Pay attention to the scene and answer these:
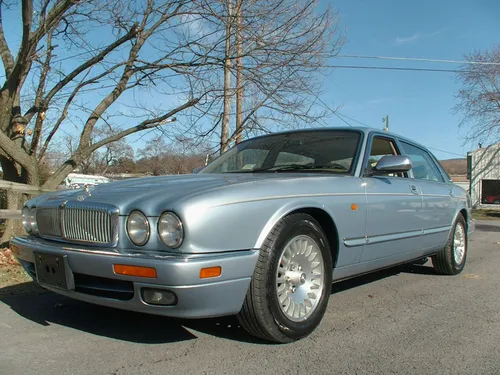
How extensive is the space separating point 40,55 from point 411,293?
259 inches

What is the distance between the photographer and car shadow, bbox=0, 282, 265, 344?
3.28m

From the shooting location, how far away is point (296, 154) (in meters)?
4.41

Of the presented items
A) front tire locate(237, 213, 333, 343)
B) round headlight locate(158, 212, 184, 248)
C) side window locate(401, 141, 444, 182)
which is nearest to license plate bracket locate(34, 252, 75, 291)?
round headlight locate(158, 212, 184, 248)

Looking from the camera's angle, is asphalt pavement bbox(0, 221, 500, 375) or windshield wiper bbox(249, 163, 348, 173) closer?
asphalt pavement bbox(0, 221, 500, 375)

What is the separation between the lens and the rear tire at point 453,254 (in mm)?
5516

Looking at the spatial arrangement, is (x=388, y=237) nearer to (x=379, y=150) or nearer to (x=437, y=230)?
(x=379, y=150)

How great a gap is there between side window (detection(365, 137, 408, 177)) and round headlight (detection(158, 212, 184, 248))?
213cm

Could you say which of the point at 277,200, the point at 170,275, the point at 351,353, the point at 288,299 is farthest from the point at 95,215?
the point at 351,353

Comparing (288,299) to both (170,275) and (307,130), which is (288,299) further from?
(307,130)

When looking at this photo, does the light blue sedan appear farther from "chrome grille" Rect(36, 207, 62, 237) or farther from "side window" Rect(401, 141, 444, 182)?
"side window" Rect(401, 141, 444, 182)

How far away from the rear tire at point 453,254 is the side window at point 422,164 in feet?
2.17

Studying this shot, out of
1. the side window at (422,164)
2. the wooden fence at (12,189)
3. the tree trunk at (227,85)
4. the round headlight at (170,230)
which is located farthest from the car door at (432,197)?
the wooden fence at (12,189)

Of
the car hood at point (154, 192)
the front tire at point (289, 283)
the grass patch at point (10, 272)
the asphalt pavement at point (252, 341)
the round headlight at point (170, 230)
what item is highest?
the car hood at point (154, 192)

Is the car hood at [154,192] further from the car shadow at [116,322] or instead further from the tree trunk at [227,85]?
the tree trunk at [227,85]
